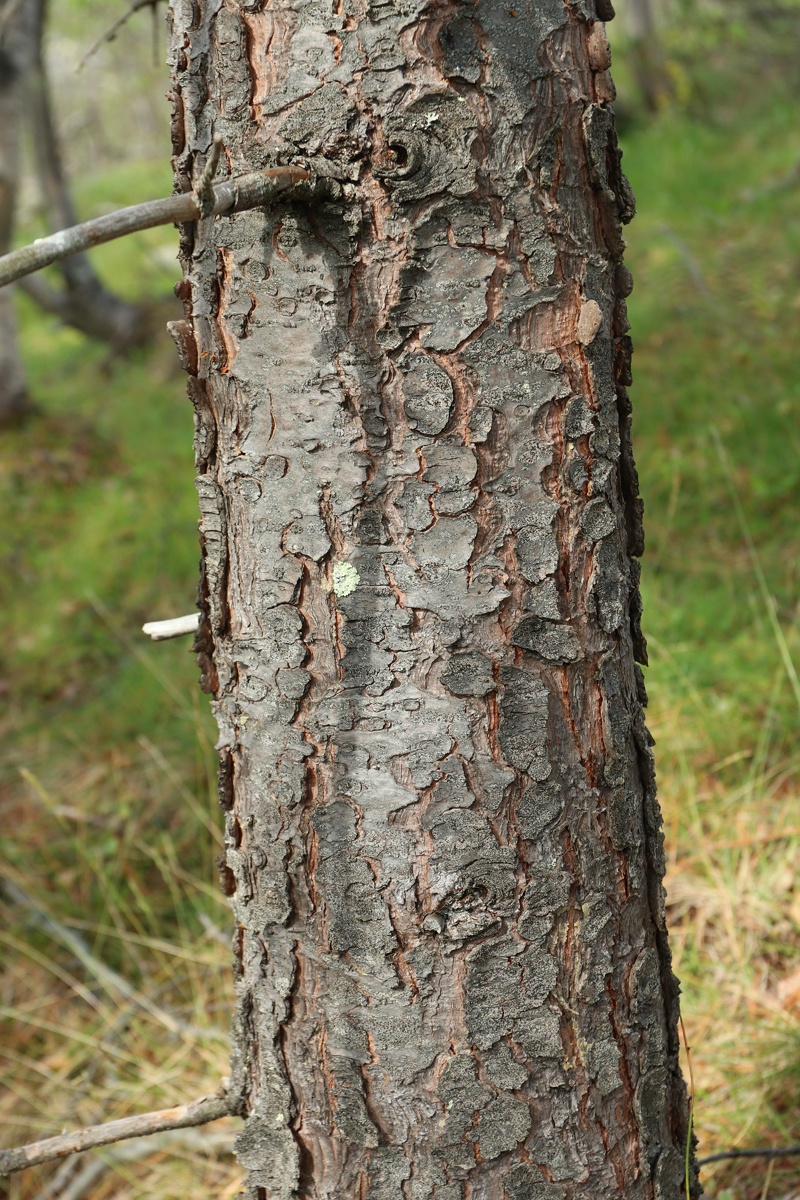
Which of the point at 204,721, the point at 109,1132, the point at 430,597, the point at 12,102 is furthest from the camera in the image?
the point at 12,102

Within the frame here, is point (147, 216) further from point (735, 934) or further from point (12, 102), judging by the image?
point (12, 102)

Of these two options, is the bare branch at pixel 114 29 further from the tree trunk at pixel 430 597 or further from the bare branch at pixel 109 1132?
the bare branch at pixel 109 1132

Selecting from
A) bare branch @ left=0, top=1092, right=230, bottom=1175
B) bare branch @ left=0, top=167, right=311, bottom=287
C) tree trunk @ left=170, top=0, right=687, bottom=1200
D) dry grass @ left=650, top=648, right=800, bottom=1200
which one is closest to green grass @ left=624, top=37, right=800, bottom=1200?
dry grass @ left=650, top=648, right=800, bottom=1200

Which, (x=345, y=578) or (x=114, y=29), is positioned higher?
(x=114, y=29)

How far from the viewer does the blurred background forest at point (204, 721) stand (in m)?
2.07

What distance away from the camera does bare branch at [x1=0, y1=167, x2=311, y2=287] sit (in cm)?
77

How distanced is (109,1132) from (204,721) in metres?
1.78

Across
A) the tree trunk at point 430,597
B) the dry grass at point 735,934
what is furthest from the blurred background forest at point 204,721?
the tree trunk at point 430,597

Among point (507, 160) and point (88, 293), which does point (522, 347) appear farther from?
point (88, 293)

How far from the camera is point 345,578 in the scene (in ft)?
3.53

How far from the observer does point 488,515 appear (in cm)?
105

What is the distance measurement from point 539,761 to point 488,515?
0.95 feet

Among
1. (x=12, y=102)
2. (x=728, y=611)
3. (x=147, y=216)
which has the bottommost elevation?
(x=728, y=611)

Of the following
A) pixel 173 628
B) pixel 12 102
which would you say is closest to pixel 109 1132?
pixel 173 628
